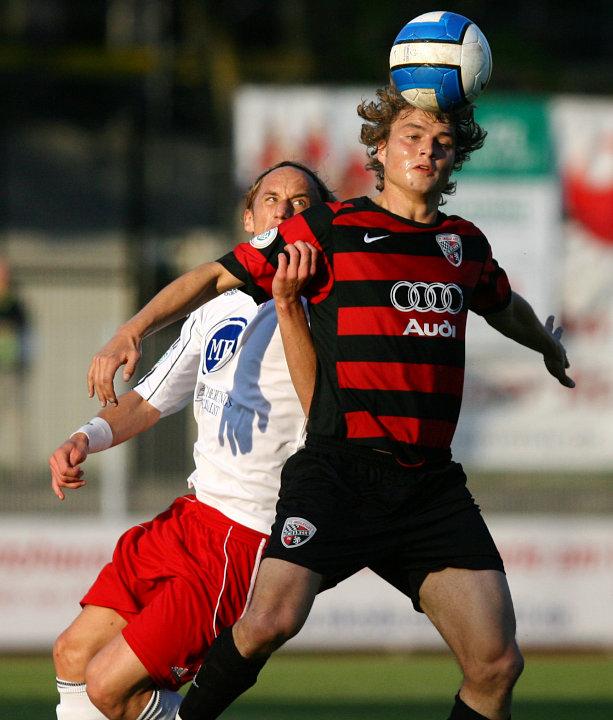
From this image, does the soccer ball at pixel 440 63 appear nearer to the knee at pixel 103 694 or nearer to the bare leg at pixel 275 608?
the bare leg at pixel 275 608

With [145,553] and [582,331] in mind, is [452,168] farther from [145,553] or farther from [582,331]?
[582,331]

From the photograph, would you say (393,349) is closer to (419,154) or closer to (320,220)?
(320,220)

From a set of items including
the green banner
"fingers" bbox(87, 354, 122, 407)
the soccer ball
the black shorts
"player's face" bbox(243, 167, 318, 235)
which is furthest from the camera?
the green banner

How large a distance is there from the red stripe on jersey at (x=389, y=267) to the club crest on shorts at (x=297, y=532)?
77cm

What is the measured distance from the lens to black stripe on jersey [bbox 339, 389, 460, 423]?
4.19 m

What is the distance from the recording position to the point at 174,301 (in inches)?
160

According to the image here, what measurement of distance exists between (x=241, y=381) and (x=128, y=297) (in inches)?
478

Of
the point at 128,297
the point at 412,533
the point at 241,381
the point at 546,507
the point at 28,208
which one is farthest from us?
the point at 28,208

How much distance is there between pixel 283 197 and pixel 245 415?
0.79 meters

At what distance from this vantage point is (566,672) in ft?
29.4

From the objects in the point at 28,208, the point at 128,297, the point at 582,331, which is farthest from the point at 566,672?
the point at 28,208

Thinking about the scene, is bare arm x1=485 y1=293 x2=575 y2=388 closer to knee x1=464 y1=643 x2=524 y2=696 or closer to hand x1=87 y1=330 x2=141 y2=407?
knee x1=464 y1=643 x2=524 y2=696

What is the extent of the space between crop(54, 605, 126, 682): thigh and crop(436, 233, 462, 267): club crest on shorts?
160 centimetres

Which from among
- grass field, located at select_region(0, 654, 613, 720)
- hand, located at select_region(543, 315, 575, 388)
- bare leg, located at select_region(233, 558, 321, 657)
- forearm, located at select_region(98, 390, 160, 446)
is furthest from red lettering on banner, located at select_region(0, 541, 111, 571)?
bare leg, located at select_region(233, 558, 321, 657)
